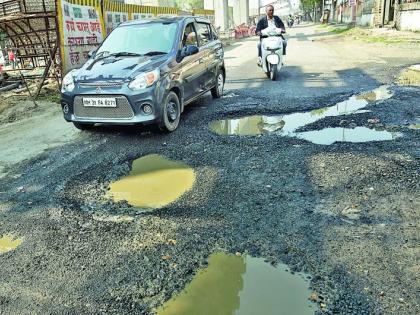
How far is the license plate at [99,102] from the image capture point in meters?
5.68

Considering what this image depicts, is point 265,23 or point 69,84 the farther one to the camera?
point 265,23

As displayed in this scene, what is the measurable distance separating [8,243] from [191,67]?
4.47m

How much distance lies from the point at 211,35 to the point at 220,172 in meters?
4.64

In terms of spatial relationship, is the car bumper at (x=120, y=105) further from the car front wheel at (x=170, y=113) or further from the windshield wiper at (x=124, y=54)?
the windshield wiper at (x=124, y=54)

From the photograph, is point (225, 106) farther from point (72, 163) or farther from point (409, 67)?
point (409, 67)

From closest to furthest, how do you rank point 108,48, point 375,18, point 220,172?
point 220,172
point 108,48
point 375,18

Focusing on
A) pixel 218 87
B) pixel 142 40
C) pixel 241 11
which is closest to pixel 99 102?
pixel 142 40

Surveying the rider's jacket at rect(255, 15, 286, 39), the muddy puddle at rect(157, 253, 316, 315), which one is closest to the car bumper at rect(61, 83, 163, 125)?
the muddy puddle at rect(157, 253, 316, 315)

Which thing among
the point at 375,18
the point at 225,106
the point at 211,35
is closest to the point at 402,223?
the point at 225,106

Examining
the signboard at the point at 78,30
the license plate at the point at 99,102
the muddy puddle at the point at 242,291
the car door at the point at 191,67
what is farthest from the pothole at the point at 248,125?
the signboard at the point at 78,30

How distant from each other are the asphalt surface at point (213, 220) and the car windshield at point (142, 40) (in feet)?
4.72

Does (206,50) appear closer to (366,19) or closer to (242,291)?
(242,291)

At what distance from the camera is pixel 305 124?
621 cm

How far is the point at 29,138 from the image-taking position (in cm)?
648
